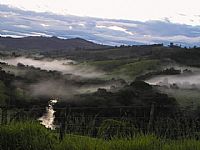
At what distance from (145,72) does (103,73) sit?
68.0 feet

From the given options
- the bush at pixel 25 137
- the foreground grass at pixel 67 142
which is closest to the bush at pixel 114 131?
the foreground grass at pixel 67 142

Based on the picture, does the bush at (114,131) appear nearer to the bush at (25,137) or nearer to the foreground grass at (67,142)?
the foreground grass at (67,142)

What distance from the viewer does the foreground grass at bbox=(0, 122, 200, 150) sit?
11227 millimetres

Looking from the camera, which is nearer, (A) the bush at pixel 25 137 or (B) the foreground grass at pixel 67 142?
(B) the foreground grass at pixel 67 142

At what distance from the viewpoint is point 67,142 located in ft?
38.0

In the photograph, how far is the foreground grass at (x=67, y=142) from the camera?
11227 millimetres

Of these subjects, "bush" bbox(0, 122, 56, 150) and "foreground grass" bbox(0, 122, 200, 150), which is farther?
"bush" bbox(0, 122, 56, 150)

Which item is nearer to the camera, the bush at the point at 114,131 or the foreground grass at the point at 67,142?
the foreground grass at the point at 67,142

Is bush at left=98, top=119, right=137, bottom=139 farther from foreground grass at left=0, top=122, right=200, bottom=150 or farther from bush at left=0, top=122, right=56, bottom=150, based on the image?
bush at left=0, top=122, right=56, bottom=150

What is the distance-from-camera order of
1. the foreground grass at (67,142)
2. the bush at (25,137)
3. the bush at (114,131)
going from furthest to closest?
the bush at (114,131)
the bush at (25,137)
the foreground grass at (67,142)

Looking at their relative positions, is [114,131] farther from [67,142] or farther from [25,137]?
[25,137]

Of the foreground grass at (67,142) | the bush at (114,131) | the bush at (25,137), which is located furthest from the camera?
the bush at (114,131)

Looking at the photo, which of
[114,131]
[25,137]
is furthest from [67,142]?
[114,131]

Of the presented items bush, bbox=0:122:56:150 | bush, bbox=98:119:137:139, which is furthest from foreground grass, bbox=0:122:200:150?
bush, bbox=98:119:137:139
